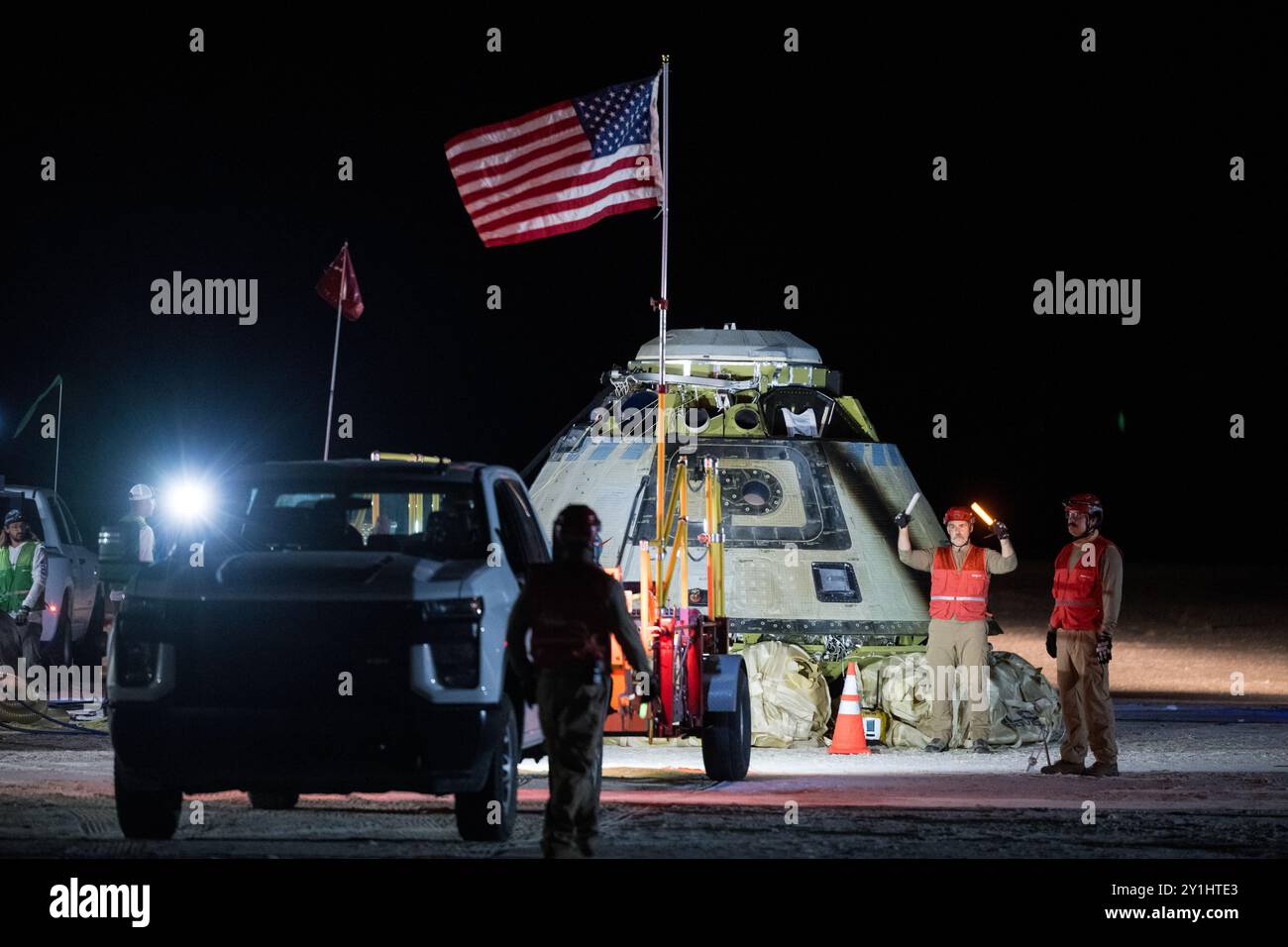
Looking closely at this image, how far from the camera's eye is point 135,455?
55.1m

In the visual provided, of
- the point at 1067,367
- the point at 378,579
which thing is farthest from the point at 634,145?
the point at 1067,367

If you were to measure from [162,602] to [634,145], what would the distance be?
820cm

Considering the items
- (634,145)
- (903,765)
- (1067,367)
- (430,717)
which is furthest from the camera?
(1067,367)

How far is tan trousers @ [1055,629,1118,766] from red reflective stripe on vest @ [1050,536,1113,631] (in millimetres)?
84

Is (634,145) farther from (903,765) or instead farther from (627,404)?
(903,765)

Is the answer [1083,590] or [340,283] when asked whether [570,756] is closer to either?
[1083,590]

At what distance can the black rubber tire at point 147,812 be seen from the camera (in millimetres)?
11242

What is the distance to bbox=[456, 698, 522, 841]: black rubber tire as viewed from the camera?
1112 cm

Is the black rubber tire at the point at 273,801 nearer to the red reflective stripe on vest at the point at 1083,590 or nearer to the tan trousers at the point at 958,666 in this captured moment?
the red reflective stripe on vest at the point at 1083,590

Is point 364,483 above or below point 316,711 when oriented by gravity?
above

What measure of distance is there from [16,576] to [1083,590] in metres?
9.37

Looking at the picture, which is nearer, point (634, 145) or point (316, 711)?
point (316, 711)
